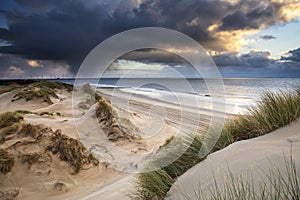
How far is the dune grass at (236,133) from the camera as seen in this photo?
366cm

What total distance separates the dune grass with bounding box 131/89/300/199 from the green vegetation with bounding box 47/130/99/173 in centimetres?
244

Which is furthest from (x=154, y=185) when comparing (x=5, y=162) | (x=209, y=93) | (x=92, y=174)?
(x=209, y=93)

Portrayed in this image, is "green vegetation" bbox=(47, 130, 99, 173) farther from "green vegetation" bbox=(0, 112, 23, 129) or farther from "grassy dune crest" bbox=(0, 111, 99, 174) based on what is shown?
"green vegetation" bbox=(0, 112, 23, 129)

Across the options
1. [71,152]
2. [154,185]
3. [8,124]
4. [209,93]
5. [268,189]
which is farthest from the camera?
[209,93]

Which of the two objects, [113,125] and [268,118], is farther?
[113,125]

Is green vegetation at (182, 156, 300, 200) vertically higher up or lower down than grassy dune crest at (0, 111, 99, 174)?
higher up

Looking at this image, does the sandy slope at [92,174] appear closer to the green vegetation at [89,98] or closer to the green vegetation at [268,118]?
the green vegetation at [268,118]

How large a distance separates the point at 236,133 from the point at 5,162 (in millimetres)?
4449

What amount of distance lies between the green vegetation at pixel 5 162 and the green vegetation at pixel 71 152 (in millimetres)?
825

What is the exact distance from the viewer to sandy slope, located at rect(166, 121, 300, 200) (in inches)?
110

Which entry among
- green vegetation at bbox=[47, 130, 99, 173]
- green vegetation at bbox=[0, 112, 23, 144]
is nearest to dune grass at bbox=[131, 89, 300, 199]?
green vegetation at bbox=[47, 130, 99, 173]

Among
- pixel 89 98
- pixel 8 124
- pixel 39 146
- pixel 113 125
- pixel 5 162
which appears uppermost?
pixel 89 98

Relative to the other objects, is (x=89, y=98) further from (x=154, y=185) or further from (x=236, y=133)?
(x=154, y=185)

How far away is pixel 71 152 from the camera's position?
6.35m
